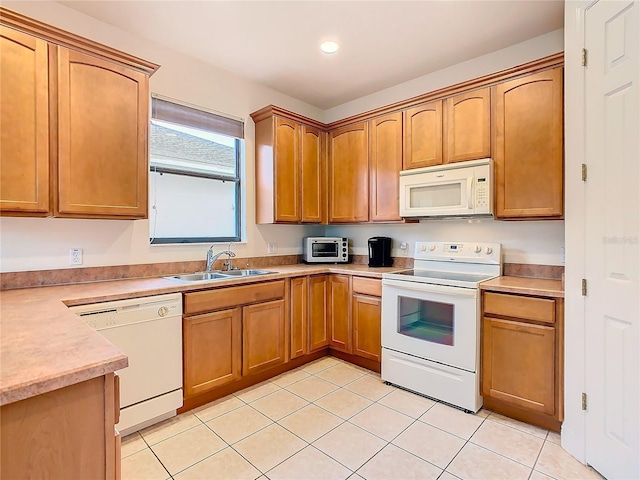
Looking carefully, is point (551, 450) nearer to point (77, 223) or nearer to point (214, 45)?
point (77, 223)

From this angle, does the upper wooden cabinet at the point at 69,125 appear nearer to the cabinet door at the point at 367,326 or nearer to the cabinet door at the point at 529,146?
the cabinet door at the point at 367,326

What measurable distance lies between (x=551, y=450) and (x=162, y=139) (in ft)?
11.4

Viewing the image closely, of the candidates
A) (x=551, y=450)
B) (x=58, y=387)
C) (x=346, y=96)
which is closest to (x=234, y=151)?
(x=346, y=96)

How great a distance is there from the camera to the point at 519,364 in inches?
87.9

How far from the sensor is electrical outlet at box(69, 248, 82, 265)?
2.31m

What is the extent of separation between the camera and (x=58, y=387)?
33.9 inches

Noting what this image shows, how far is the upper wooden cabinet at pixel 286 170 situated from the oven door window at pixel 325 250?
276 mm

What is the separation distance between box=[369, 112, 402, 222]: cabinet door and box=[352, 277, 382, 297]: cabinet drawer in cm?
63

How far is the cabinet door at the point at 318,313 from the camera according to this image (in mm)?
3223

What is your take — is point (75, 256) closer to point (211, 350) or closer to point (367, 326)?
point (211, 350)

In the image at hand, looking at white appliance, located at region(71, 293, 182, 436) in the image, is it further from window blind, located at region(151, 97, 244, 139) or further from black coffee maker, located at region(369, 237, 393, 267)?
black coffee maker, located at region(369, 237, 393, 267)
